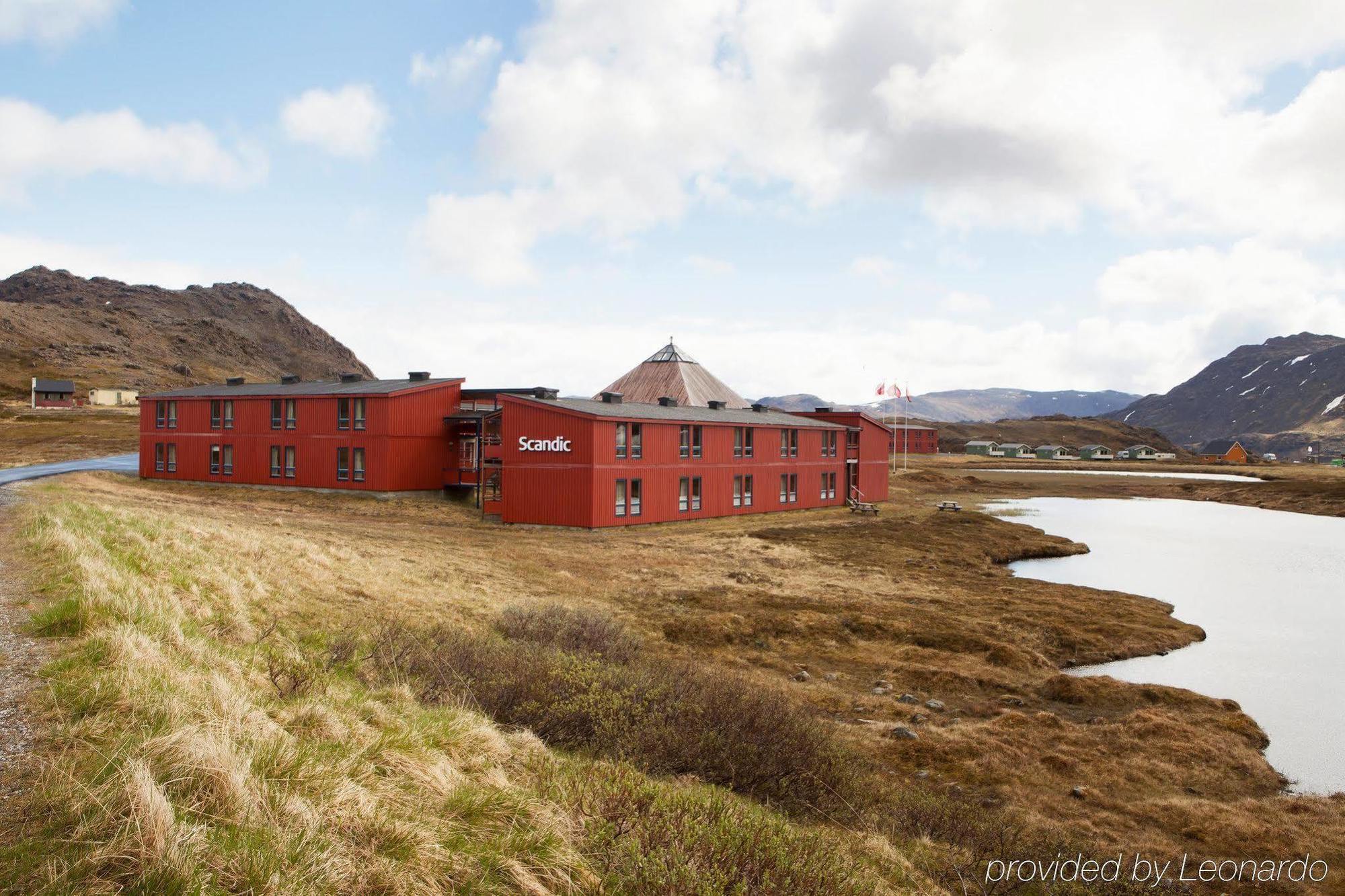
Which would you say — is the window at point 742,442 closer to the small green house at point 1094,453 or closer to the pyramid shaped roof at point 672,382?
the pyramid shaped roof at point 672,382

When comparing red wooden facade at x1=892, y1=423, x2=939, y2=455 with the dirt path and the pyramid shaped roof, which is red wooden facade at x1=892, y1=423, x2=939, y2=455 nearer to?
the pyramid shaped roof

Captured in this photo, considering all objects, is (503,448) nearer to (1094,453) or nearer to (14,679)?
(14,679)

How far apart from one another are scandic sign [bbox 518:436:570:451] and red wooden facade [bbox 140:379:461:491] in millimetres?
9362

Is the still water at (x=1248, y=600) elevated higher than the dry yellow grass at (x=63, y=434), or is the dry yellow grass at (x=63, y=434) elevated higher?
the dry yellow grass at (x=63, y=434)

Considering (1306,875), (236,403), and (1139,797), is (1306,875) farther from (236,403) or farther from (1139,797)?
(236,403)

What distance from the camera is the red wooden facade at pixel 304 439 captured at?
47.0 meters

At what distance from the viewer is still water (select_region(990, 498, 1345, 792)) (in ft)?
58.0

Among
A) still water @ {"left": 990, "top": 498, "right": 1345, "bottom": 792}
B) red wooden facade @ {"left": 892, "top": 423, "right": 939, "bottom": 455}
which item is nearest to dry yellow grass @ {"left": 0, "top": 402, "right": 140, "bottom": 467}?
still water @ {"left": 990, "top": 498, "right": 1345, "bottom": 792}

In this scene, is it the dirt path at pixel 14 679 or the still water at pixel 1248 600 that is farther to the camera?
the still water at pixel 1248 600

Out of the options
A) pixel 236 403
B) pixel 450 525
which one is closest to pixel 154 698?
pixel 450 525

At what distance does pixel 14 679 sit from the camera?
288 inches

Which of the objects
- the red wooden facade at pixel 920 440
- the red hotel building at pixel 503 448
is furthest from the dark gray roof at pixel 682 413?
the red wooden facade at pixel 920 440

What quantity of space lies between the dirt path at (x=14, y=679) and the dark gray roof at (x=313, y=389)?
36.8m

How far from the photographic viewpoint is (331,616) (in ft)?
53.1
